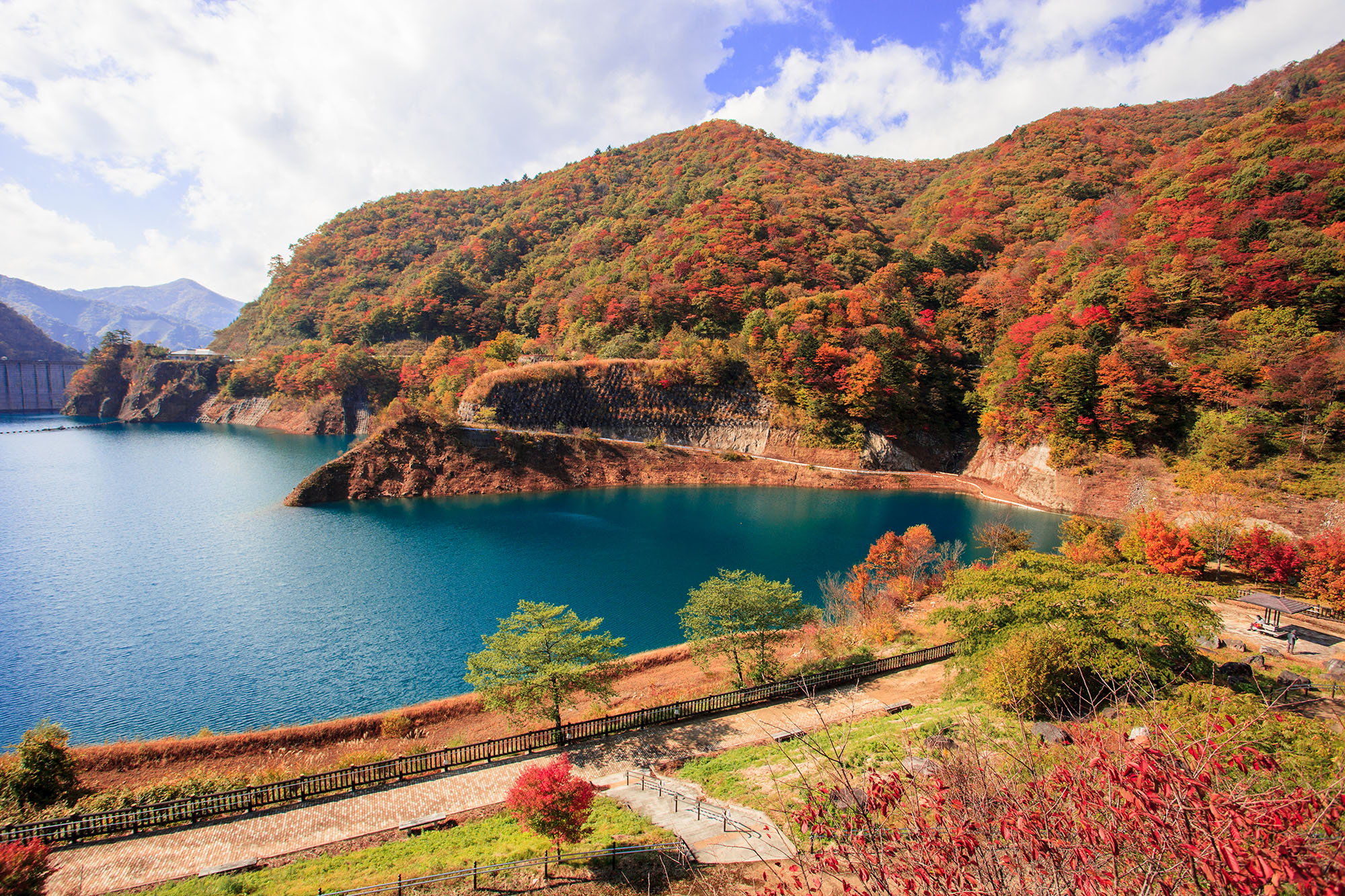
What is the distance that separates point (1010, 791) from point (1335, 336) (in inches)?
2187

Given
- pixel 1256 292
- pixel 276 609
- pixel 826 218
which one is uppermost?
pixel 826 218

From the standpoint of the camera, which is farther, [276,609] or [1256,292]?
[1256,292]

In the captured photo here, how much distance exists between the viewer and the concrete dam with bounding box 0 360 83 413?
370ft

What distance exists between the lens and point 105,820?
12.7 m

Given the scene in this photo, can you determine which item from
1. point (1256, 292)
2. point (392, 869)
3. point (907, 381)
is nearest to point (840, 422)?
point (907, 381)

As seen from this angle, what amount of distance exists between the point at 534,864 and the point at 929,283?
78264 mm

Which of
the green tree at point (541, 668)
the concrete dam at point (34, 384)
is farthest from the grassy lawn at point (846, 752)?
the concrete dam at point (34, 384)

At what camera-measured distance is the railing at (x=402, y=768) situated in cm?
1263

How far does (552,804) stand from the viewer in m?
10.7

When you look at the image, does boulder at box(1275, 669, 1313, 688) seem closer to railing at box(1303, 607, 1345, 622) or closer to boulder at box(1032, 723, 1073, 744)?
boulder at box(1032, 723, 1073, 744)

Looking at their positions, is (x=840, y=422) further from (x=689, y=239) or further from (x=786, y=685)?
(x=786, y=685)

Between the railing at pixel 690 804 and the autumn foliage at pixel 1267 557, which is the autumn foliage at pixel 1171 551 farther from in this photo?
the railing at pixel 690 804

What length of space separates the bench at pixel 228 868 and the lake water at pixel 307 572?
8.29 metres

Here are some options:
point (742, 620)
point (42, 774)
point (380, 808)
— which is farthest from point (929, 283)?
point (42, 774)
